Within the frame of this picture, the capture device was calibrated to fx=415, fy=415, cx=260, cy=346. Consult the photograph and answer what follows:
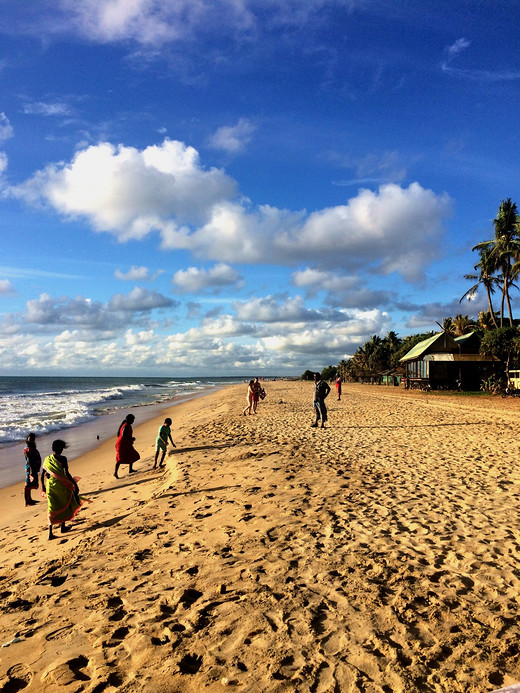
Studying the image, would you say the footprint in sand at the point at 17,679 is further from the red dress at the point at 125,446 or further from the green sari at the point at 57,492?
the red dress at the point at 125,446

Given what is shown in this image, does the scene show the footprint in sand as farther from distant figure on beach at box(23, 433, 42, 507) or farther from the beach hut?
the beach hut

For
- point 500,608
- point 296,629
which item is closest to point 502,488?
point 500,608

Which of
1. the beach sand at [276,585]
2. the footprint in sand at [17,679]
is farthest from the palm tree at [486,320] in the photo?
the footprint in sand at [17,679]

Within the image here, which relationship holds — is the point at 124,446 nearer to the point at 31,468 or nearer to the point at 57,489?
the point at 31,468

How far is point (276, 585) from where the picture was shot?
4.11 meters

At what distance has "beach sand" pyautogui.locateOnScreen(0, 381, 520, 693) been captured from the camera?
3.02m

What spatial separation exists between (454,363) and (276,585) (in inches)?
1478

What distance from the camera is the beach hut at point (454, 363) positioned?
36.7 meters

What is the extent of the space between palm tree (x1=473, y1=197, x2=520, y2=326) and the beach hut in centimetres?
448

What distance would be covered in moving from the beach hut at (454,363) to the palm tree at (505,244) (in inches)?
176

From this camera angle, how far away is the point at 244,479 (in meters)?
8.16

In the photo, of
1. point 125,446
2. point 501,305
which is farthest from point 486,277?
point 125,446

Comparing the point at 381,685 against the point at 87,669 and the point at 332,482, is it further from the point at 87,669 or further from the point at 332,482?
the point at 332,482

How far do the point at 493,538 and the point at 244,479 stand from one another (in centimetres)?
442
